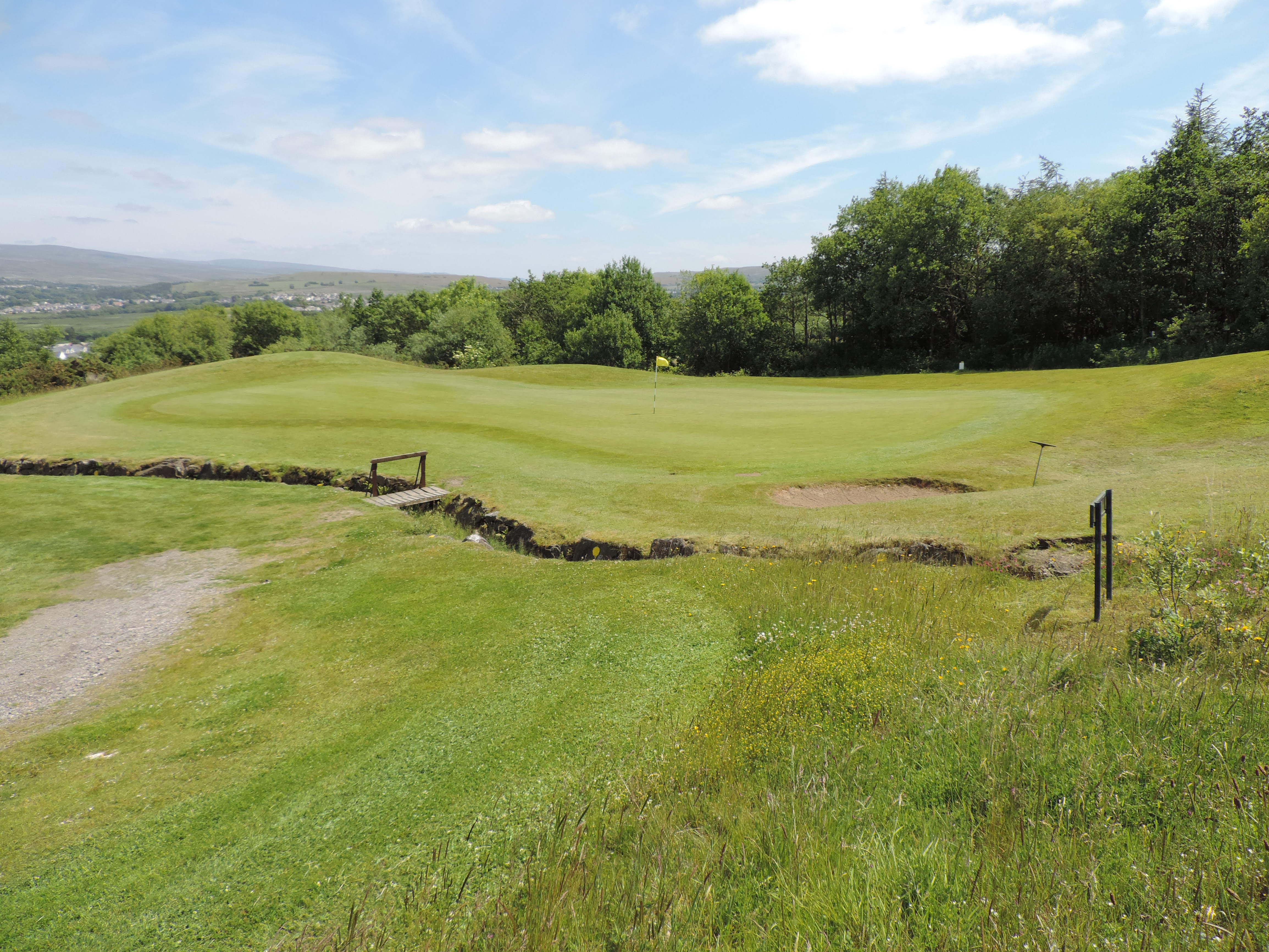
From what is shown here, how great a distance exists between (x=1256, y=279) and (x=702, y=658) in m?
53.2

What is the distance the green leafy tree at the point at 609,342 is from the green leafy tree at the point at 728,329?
6891 millimetres

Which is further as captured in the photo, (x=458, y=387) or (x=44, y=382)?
(x=44, y=382)

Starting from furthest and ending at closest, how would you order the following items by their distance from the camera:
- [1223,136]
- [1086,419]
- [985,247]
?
[985,247] < [1223,136] < [1086,419]

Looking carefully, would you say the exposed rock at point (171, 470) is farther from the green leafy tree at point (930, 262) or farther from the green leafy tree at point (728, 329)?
the green leafy tree at point (728, 329)

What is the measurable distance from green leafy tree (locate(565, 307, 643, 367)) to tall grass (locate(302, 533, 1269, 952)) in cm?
7505

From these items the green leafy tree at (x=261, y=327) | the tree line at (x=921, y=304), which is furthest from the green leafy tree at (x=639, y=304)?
the green leafy tree at (x=261, y=327)

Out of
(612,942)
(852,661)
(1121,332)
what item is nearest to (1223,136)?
(1121,332)

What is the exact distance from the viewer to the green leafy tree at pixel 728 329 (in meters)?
75.7

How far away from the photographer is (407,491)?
17.1 meters

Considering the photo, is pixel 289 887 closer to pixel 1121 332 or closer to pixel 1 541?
pixel 1 541

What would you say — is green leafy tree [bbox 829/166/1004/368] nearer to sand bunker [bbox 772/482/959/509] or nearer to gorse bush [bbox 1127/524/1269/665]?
sand bunker [bbox 772/482/959/509]

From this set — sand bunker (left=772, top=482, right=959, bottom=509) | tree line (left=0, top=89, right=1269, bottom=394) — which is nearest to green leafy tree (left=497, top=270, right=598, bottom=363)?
tree line (left=0, top=89, right=1269, bottom=394)

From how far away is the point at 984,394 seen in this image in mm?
28625

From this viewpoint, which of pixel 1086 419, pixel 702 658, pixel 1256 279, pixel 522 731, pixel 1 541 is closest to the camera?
pixel 522 731
